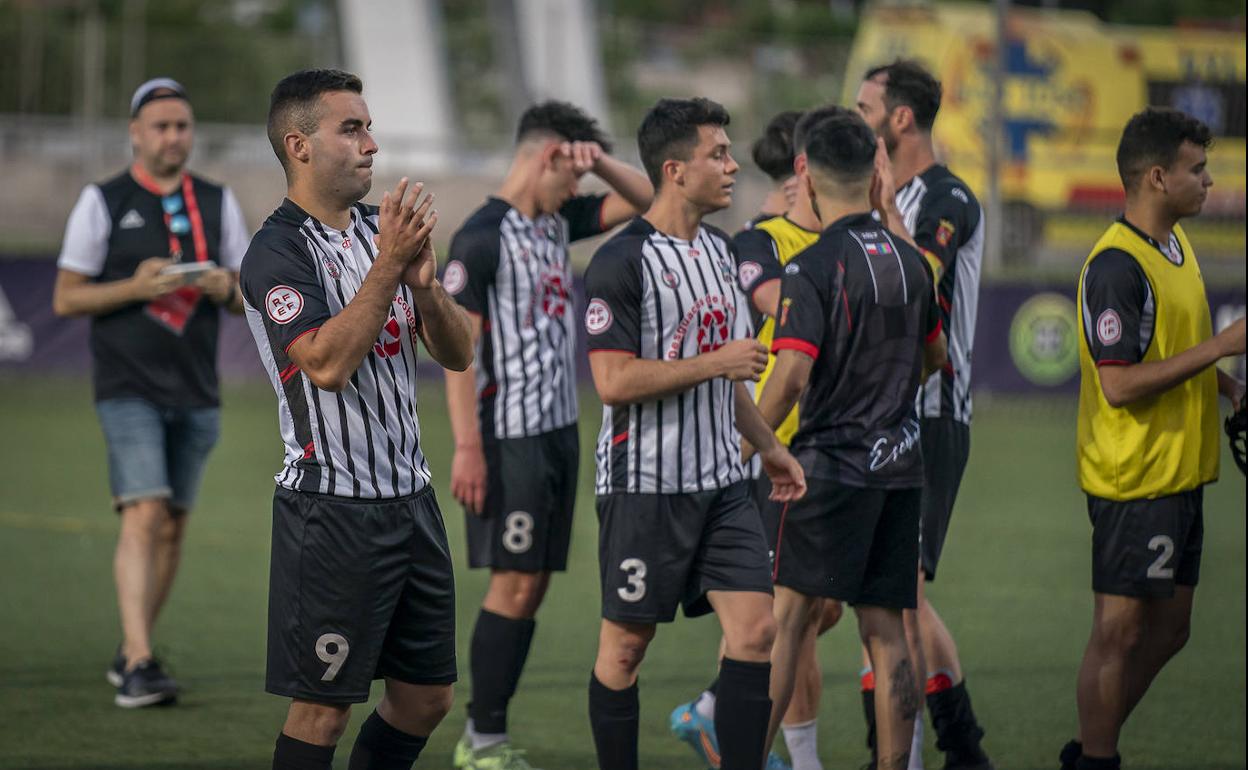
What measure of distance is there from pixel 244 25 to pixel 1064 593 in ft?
104

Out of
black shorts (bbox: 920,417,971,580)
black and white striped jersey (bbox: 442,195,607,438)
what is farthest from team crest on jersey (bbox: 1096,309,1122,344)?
black and white striped jersey (bbox: 442,195,607,438)

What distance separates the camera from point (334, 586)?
4.12m

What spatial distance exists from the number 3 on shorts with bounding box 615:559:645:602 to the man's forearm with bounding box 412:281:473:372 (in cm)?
99

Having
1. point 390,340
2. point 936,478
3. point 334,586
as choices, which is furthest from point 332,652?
point 936,478

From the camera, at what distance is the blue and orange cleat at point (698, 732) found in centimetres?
564

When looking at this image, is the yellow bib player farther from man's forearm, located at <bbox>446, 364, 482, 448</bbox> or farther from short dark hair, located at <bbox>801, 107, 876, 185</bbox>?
man's forearm, located at <bbox>446, 364, 482, 448</bbox>

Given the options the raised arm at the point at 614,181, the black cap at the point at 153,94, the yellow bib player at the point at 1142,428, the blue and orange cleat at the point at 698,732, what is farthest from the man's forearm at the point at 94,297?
the yellow bib player at the point at 1142,428

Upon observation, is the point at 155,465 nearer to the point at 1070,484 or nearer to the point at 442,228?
the point at 1070,484

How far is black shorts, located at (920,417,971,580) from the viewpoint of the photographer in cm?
576

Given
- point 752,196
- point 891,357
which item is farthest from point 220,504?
point 752,196

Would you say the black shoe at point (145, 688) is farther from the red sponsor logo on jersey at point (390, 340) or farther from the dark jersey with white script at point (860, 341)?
the dark jersey with white script at point (860, 341)

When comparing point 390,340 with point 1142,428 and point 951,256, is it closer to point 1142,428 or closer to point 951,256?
point 951,256

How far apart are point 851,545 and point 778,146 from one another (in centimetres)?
190

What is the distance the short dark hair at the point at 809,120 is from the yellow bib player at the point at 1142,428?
1.02 meters
